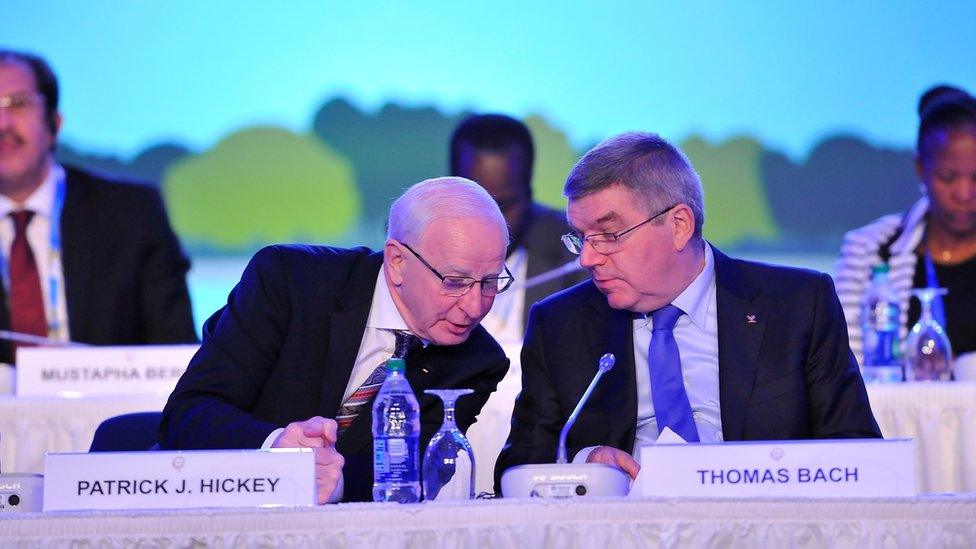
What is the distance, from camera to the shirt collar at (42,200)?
4.60 metres

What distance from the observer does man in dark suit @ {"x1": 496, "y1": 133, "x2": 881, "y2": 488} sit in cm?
250

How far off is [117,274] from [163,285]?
Result: 0.16 meters

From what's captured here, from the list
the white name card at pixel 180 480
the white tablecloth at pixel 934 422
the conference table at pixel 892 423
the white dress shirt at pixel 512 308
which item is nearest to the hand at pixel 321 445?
the white name card at pixel 180 480

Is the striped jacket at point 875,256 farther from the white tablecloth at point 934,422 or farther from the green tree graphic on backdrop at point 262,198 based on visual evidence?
the green tree graphic on backdrop at point 262,198

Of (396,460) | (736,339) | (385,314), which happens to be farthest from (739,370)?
(396,460)

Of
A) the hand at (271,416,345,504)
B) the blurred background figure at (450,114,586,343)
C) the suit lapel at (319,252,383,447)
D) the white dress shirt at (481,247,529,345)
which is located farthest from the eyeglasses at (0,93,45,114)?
the hand at (271,416,345,504)

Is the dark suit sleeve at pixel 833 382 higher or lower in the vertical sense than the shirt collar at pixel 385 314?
lower

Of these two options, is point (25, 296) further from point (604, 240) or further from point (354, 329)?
point (604, 240)

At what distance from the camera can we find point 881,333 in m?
3.73

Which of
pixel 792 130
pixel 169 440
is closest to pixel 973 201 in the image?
pixel 792 130

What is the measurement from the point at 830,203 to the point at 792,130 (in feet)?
1.21

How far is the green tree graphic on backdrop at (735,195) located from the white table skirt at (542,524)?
3.44 metres

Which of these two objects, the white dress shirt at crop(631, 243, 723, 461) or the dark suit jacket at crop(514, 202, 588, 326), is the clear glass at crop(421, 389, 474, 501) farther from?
the dark suit jacket at crop(514, 202, 588, 326)

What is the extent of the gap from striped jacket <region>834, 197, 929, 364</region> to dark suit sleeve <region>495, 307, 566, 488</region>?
5.94ft
